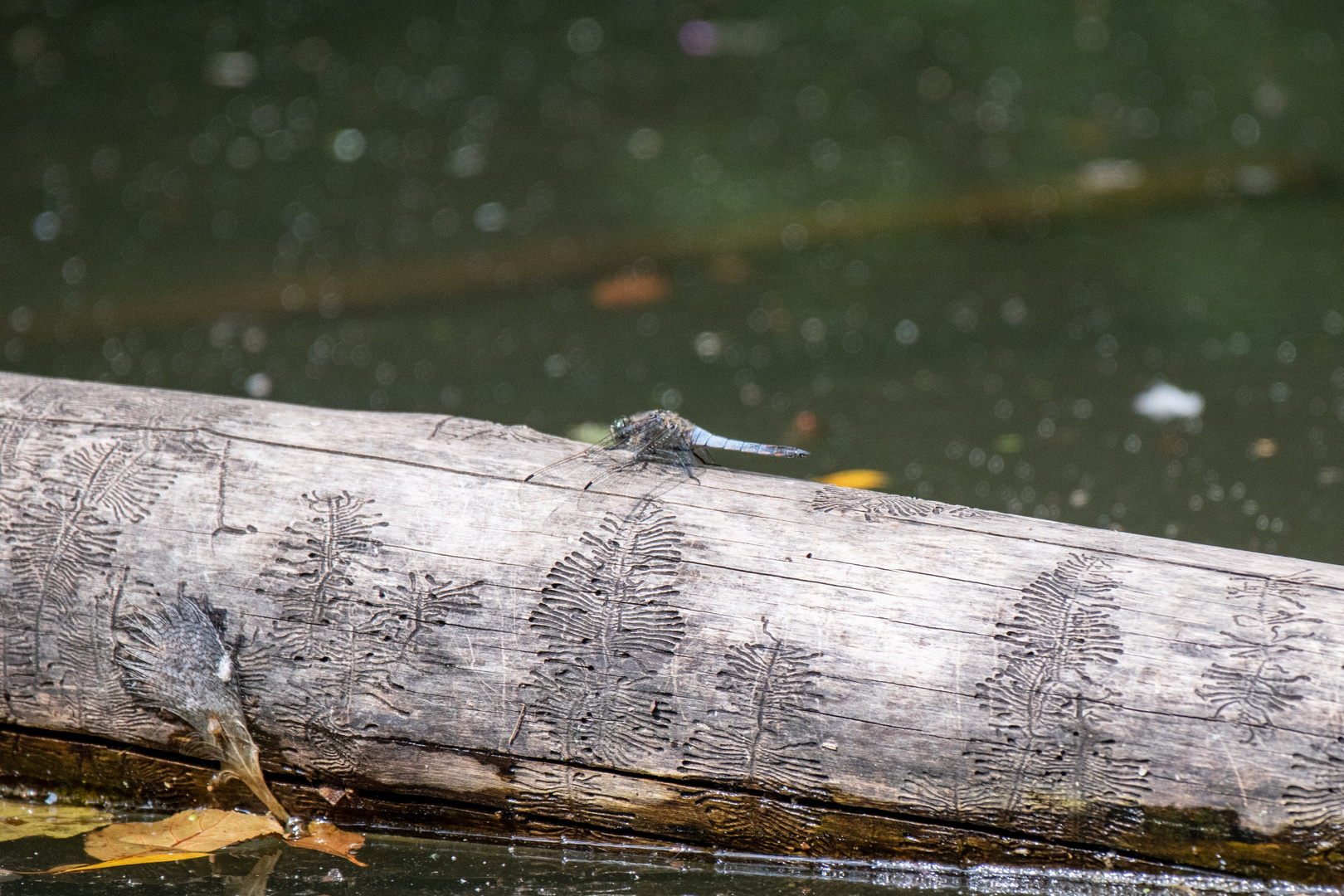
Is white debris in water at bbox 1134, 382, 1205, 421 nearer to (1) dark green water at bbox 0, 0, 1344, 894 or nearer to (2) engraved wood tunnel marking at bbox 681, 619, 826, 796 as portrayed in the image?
(1) dark green water at bbox 0, 0, 1344, 894

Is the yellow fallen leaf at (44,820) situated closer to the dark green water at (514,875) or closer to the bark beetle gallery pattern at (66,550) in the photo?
the dark green water at (514,875)

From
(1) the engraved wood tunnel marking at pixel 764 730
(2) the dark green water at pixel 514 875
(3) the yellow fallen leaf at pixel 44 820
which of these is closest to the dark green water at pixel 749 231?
(2) the dark green water at pixel 514 875

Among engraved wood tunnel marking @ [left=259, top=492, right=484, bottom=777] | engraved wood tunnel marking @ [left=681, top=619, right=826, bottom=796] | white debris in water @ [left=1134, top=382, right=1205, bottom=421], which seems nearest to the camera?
engraved wood tunnel marking @ [left=681, top=619, right=826, bottom=796]

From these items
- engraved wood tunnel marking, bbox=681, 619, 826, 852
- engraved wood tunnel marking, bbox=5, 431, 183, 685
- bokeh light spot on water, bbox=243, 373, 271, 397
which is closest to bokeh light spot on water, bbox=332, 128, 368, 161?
bokeh light spot on water, bbox=243, 373, 271, 397

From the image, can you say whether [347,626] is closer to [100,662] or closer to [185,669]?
[185,669]

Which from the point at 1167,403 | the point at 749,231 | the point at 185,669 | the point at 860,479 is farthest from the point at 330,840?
A: the point at 749,231
